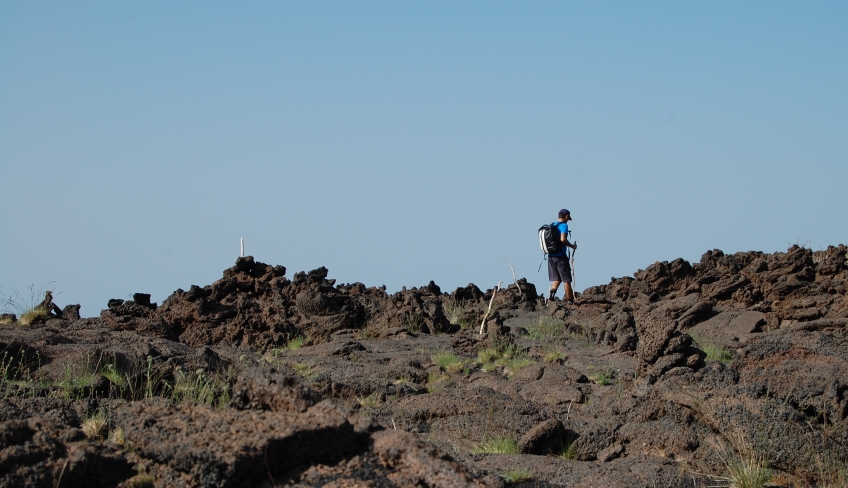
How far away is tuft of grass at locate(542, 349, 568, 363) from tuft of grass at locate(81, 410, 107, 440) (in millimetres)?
7388

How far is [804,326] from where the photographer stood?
13.8 metres

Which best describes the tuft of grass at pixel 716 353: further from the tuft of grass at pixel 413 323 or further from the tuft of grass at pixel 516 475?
the tuft of grass at pixel 516 475

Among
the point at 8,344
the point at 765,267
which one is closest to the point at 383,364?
the point at 8,344

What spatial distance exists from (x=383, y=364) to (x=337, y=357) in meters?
1.11

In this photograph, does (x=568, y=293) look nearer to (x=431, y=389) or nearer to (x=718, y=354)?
(x=718, y=354)

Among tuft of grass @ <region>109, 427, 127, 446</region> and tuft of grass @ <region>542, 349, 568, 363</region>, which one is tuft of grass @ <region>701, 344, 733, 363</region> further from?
tuft of grass @ <region>109, 427, 127, 446</region>

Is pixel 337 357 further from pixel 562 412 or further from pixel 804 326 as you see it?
pixel 804 326

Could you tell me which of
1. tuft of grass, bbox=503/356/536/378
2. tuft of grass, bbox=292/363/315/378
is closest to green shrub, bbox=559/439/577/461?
tuft of grass, bbox=292/363/315/378

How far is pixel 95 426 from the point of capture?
570 centimetres

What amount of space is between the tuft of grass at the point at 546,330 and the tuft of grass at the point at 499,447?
22.4 ft

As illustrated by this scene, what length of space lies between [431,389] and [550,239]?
8921mm


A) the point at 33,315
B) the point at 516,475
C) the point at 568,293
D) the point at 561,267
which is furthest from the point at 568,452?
the point at 568,293

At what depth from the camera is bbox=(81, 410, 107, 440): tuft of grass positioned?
18.5 feet

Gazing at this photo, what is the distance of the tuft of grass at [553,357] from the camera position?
12492mm
